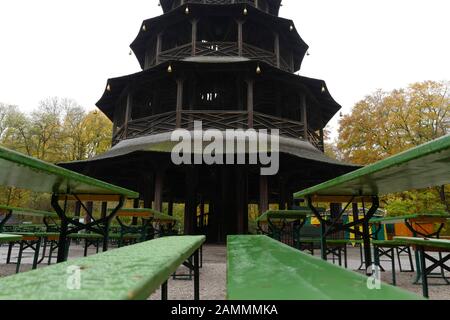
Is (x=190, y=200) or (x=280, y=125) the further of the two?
(x=280, y=125)

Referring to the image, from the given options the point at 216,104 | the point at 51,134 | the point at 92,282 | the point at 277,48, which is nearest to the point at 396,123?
the point at 277,48

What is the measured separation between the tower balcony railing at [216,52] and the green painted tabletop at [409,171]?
41.3 ft

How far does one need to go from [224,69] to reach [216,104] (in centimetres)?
281

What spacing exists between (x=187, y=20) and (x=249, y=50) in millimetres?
3402

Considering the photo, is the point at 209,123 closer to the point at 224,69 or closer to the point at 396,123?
the point at 224,69

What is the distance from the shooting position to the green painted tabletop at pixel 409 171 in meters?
1.60

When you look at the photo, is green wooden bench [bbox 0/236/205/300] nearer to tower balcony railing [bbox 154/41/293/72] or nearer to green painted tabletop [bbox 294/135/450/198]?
green painted tabletop [bbox 294/135/450/198]

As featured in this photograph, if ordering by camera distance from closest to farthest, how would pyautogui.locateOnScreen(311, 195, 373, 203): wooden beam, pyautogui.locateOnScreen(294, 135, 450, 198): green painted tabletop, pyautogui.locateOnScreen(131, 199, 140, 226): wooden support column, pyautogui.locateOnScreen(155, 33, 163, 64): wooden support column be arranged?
pyautogui.locateOnScreen(294, 135, 450, 198): green painted tabletop → pyautogui.locateOnScreen(311, 195, 373, 203): wooden beam → pyautogui.locateOnScreen(131, 199, 140, 226): wooden support column → pyautogui.locateOnScreen(155, 33, 163, 64): wooden support column

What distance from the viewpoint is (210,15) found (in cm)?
1517

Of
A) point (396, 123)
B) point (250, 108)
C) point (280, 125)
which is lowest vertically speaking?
point (280, 125)

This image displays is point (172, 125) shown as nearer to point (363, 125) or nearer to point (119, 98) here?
point (119, 98)

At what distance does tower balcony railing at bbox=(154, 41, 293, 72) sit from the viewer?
578 inches

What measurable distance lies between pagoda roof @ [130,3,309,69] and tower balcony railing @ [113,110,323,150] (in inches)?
204

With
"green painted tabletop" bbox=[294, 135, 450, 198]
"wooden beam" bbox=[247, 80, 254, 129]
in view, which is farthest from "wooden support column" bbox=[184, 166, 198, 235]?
Answer: "green painted tabletop" bbox=[294, 135, 450, 198]
